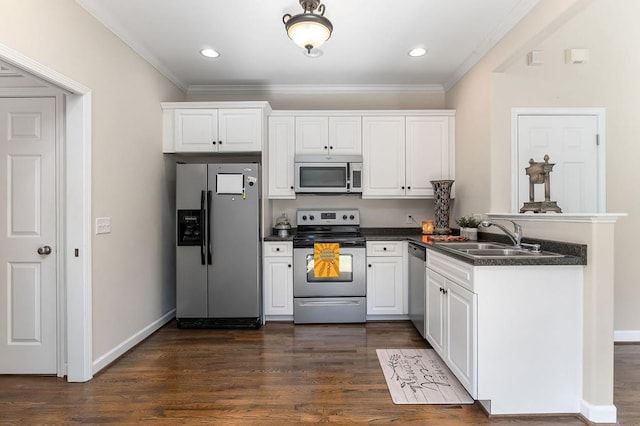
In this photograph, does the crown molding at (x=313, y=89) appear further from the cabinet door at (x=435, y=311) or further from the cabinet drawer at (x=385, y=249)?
the cabinet door at (x=435, y=311)

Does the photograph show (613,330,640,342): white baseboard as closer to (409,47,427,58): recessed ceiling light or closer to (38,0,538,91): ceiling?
(38,0,538,91): ceiling

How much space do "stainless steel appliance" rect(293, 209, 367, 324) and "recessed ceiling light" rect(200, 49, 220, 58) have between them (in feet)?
6.61

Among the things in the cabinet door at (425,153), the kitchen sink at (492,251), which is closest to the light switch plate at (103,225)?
the kitchen sink at (492,251)

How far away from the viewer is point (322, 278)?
3.44 meters

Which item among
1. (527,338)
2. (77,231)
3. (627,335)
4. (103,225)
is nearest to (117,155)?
(103,225)

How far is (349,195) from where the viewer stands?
13.3 ft

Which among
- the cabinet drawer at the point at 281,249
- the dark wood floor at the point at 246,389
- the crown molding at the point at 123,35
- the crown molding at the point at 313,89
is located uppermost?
the crown molding at the point at 313,89

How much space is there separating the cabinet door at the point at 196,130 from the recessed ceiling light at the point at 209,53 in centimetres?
55

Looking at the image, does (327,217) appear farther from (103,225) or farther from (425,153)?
(103,225)

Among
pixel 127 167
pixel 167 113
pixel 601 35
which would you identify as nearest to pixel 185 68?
pixel 167 113

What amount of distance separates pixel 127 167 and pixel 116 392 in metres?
1.77

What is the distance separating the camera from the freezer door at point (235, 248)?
333 centimetres

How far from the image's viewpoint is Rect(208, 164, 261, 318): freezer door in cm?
333

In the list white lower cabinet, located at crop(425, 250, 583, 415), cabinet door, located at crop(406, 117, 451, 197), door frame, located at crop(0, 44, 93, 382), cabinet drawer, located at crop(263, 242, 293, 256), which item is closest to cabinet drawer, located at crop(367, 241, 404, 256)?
cabinet door, located at crop(406, 117, 451, 197)
